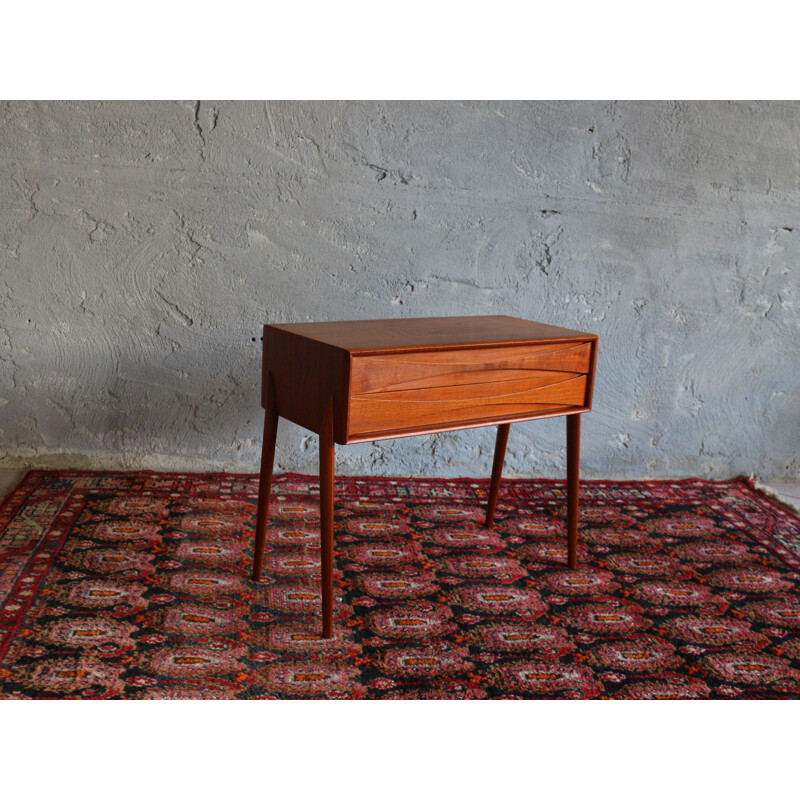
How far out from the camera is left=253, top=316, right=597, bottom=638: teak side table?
2.37 m

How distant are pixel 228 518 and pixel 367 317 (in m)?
1.04

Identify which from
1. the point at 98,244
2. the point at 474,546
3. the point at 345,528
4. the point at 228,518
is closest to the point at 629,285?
the point at 474,546

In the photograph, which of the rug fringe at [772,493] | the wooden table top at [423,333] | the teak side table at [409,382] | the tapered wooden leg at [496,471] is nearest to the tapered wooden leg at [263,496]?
the teak side table at [409,382]

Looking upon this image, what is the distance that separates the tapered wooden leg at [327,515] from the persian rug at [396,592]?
0.09 m

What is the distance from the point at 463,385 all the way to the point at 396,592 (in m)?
0.71

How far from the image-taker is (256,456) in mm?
3736

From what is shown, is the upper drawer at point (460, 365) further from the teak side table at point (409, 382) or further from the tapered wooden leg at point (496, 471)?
the tapered wooden leg at point (496, 471)

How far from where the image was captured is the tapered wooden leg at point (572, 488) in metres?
2.93

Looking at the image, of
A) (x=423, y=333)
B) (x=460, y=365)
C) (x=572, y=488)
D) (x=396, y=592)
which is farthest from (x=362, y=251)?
(x=396, y=592)

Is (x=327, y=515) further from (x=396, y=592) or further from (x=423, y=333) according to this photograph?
(x=423, y=333)

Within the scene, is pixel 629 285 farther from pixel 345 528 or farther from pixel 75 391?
pixel 75 391

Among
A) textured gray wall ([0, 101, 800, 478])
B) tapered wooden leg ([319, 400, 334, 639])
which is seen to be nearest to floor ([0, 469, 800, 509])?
textured gray wall ([0, 101, 800, 478])

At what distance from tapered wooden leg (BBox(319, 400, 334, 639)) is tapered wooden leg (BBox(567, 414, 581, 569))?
0.95 meters

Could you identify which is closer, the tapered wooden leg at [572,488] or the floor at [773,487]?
the tapered wooden leg at [572,488]
